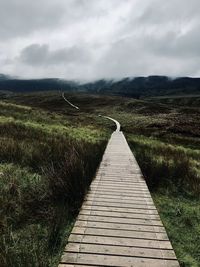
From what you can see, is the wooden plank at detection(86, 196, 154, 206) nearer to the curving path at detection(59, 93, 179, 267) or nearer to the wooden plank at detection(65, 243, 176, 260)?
the curving path at detection(59, 93, 179, 267)

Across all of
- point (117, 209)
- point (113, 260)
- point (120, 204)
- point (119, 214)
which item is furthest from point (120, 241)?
point (120, 204)

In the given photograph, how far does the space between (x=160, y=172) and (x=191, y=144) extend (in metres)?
20.7

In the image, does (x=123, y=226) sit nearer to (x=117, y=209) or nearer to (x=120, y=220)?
(x=120, y=220)

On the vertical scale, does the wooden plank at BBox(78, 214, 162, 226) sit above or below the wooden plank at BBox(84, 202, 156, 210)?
above

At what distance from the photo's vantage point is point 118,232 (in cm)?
621

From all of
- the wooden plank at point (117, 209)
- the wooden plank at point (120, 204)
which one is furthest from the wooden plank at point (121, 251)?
the wooden plank at point (120, 204)

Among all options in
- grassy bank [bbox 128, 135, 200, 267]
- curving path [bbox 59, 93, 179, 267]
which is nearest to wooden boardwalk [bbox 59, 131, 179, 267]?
curving path [bbox 59, 93, 179, 267]

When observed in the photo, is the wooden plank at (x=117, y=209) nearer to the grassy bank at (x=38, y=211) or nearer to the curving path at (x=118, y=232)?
the curving path at (x=118, y=232)

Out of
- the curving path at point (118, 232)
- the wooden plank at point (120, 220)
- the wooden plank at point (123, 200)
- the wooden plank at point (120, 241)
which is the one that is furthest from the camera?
the wooden plank at point (123, 200)

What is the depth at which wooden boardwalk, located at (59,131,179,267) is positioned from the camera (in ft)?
17.1

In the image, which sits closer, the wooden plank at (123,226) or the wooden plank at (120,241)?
the wooden plank at (120,241)

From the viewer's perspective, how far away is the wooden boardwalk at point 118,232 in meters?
5.20

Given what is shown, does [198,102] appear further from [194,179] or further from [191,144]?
[194,179]

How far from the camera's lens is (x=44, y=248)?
224 inches
